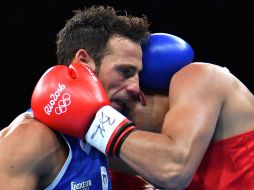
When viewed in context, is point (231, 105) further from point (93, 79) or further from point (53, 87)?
point (53, 87)

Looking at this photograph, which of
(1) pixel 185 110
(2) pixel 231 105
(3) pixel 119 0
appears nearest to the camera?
(1) pixel 185 110

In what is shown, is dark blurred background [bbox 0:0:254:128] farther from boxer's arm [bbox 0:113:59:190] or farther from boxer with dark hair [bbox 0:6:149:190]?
boxer's arm [bbox 0:113:59:190]

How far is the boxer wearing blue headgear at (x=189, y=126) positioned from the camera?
58.3 inches

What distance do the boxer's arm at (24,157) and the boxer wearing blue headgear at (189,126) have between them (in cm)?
26

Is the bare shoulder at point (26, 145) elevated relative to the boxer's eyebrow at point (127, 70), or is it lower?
lower

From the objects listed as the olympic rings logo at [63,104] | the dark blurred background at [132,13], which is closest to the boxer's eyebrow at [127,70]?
the olympic rings logo at [63,104]

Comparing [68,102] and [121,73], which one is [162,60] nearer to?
[121,73]

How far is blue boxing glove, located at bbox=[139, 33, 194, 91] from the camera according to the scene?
6.12 ft

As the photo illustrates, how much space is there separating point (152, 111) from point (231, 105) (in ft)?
1.24

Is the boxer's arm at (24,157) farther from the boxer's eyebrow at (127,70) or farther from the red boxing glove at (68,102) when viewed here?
the boxer's eyebrow at (127,70)

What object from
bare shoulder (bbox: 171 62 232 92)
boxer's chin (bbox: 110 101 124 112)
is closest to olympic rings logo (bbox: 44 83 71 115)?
boxer's chin (bbox: 110 101 124 112)

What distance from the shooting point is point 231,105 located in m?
1.67

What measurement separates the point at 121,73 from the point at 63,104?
370 mm

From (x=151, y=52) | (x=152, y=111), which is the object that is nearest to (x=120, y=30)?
(x=151, y=52)
